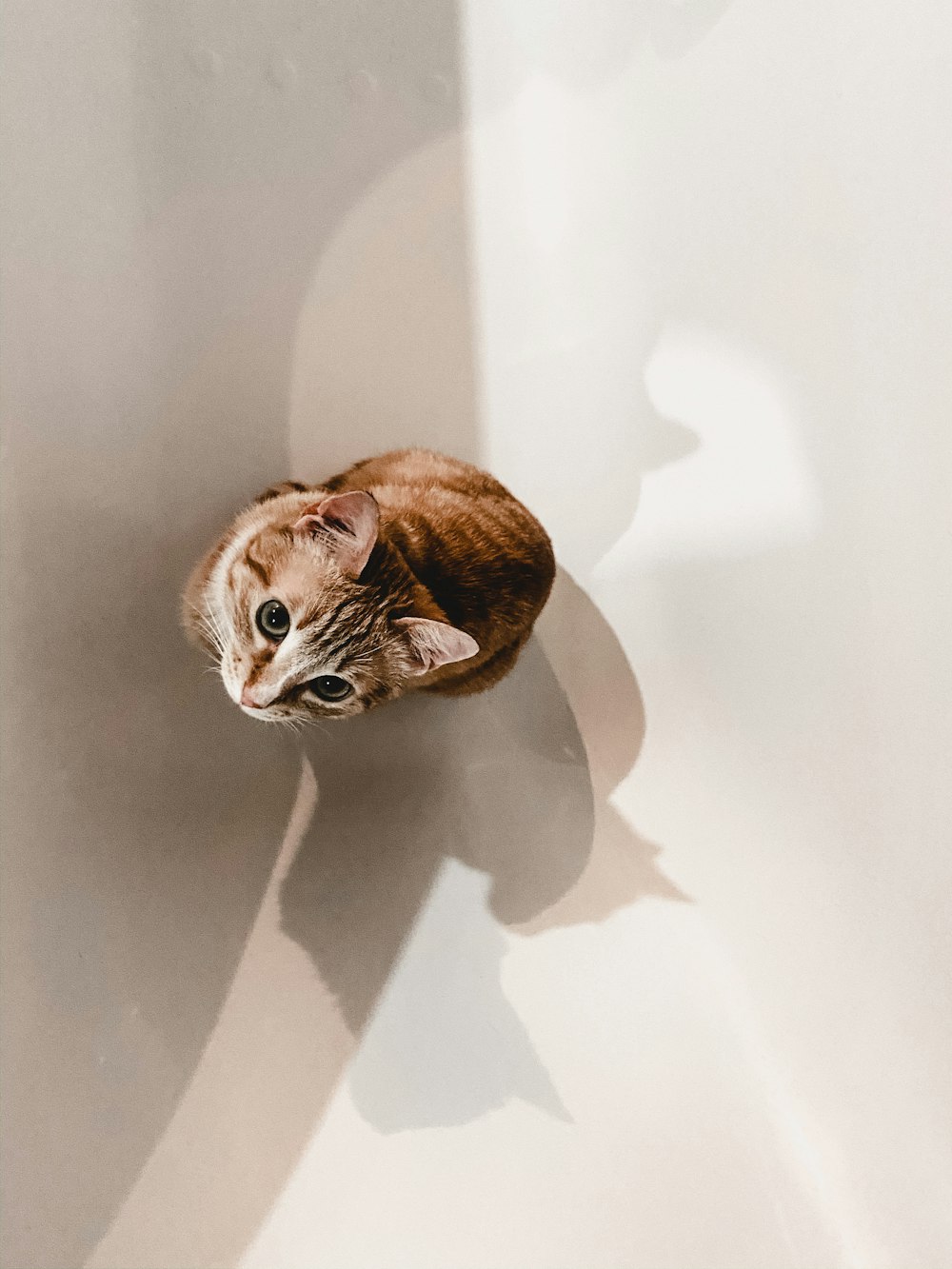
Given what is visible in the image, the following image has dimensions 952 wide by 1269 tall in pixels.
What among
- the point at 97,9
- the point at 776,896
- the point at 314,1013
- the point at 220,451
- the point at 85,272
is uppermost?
the point at 97,9

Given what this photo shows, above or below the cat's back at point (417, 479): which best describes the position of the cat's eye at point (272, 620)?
below

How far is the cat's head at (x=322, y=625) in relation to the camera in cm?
81

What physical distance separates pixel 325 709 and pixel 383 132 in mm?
849

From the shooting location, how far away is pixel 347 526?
79 centimetres

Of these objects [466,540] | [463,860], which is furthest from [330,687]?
[463,860]

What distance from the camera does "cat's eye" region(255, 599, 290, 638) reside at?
2.80 feet

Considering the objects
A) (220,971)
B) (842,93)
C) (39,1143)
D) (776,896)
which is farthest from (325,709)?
(842,93)

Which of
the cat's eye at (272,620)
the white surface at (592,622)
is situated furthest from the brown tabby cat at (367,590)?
the white surface at (592,622)

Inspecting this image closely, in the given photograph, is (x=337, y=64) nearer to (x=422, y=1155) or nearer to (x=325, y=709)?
(x=325, y=709)

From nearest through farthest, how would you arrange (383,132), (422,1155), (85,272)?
(85,272), (422,1155), (383,132)

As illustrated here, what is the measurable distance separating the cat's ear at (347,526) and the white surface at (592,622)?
0.36 meters

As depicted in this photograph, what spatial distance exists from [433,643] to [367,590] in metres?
0.09

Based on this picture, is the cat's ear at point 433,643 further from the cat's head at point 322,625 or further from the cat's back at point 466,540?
the cat's back at point 466,540

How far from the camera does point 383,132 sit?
4.06 feet
